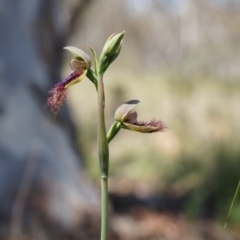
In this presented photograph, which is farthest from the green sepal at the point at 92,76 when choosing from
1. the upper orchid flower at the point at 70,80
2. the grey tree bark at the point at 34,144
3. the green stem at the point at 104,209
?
the grey tree bark at the point at 34,144

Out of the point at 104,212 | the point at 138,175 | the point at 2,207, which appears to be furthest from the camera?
the point at 138,175

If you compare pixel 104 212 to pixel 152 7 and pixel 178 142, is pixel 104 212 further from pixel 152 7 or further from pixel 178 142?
pixel 152 7

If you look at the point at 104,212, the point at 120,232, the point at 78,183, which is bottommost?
the point at 120,232

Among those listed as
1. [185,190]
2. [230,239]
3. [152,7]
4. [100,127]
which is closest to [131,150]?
[185,190]

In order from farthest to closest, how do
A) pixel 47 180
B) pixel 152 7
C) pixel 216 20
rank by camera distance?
1. pixel 152 7
2. pixel 216 20
3. pixel 47 180

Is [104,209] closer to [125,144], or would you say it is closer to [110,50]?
[110,50]

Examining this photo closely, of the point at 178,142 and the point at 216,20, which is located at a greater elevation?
the point at 216,20

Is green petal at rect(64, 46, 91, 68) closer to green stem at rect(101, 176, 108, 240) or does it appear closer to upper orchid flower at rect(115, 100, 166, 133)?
upper orchid flower at rect(115, 100, 166, 133)
